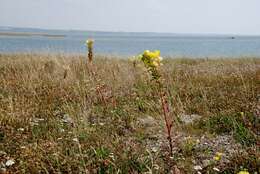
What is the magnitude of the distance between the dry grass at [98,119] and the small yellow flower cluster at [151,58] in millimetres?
1208

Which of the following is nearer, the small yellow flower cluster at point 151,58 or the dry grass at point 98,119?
the small yellow flower cluster at point 151,58

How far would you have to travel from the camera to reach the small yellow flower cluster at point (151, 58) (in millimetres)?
2387

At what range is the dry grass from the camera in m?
3.52

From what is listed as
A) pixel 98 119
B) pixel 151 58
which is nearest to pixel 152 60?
pixel 151 58

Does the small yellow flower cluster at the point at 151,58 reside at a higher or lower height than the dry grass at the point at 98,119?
higher

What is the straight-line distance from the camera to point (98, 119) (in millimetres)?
4941

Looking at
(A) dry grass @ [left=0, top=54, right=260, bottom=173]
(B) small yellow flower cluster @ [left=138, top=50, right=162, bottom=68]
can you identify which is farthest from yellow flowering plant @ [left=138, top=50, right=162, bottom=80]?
(A) dry grass @ [left=0, top=54, right=260, bottom=173]

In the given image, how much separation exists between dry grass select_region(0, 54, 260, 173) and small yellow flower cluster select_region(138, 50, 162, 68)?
121 cm

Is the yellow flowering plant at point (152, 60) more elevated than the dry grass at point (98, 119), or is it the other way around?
the yellow flowering plant at point (152, 60)

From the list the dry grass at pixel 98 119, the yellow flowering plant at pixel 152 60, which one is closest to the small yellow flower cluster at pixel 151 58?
the yellow flowering plant at pixel 152 60

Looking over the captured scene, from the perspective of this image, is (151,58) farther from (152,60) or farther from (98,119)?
(98,119)

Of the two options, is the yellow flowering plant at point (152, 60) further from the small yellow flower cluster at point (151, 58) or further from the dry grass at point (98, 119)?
the dry grass at point (98, 119)

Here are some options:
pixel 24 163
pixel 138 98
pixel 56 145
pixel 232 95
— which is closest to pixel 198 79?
pixel 232 95

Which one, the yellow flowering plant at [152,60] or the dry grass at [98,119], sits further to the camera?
the dry grass at [98,119]
